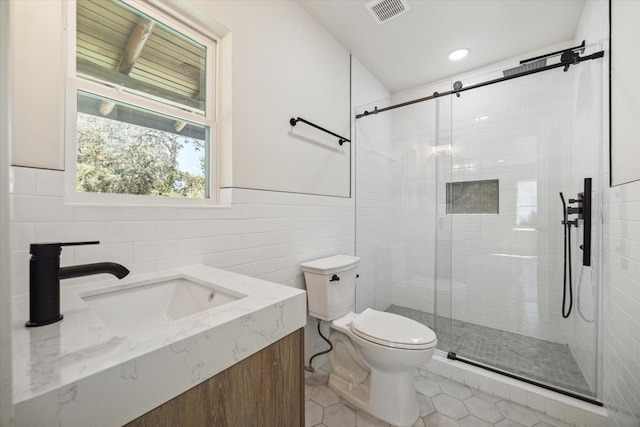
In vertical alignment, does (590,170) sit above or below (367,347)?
above

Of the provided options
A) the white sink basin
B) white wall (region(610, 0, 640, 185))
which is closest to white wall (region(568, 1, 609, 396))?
white wall (region(610, 0, 640, 185))

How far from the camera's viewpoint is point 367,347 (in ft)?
4.81

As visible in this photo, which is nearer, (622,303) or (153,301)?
(153,301)

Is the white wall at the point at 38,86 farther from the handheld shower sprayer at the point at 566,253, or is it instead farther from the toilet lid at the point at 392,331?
the handheld shower sprayer at the point at 566,253

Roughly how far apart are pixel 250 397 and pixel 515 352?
2.18m

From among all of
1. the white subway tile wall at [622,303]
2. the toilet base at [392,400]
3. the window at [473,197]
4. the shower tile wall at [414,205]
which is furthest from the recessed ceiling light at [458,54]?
the toilet base at [392,400]

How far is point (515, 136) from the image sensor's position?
2.33 meters

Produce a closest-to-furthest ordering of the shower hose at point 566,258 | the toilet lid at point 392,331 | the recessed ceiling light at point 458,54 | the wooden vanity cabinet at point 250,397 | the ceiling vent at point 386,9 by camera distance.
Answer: the wooden vanity cabinet at point 250,397
the toilet lid at point 392,331
the ceiling vent at point 386,9
the shower hose at point 566,258
the recessed ceiling light at point 458,54

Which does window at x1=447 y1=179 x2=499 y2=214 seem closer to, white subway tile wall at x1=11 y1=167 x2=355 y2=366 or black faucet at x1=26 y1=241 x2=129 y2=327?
white subway tile wall at x1=11 y1=167 x2=355 y2=366

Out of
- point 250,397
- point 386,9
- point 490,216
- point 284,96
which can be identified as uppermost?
point 386,9

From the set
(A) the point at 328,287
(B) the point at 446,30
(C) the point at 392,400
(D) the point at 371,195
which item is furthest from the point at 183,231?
(B) the point at 446,30

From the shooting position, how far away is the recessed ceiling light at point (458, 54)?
2.36 m

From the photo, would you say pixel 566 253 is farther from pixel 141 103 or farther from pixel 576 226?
pixel 141 103

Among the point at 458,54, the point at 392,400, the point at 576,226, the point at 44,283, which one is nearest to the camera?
the point at 44,283
